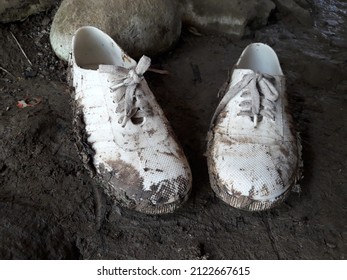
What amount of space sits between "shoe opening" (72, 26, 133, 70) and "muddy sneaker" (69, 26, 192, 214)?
91 mm

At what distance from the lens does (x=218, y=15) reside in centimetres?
268

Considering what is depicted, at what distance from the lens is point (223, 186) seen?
1.57 m

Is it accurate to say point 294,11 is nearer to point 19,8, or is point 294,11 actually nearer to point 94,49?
point 94,49

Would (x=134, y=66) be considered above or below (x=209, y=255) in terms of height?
above

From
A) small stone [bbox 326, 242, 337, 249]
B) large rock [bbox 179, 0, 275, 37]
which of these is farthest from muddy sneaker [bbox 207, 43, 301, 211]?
large rock [bbox 179, 0, 275, 37]

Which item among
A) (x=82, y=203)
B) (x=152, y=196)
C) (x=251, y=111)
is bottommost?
(x=82, y=203)

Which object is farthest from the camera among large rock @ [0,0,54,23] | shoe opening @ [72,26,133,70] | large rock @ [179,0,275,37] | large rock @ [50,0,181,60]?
large rock @ [179,0,275,37]

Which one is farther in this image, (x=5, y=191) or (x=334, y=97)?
(x=334, y=97)

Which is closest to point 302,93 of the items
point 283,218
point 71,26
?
→ point 283,218

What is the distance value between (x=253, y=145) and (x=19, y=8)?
5.18 feet

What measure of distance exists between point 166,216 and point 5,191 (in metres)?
0.61

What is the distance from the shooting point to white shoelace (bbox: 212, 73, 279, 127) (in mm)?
1719

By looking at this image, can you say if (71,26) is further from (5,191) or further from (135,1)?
(5,191)

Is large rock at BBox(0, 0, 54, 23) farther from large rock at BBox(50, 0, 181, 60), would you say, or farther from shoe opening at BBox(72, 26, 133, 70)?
shoe opening at BBox(72, 26, 133, 70)
